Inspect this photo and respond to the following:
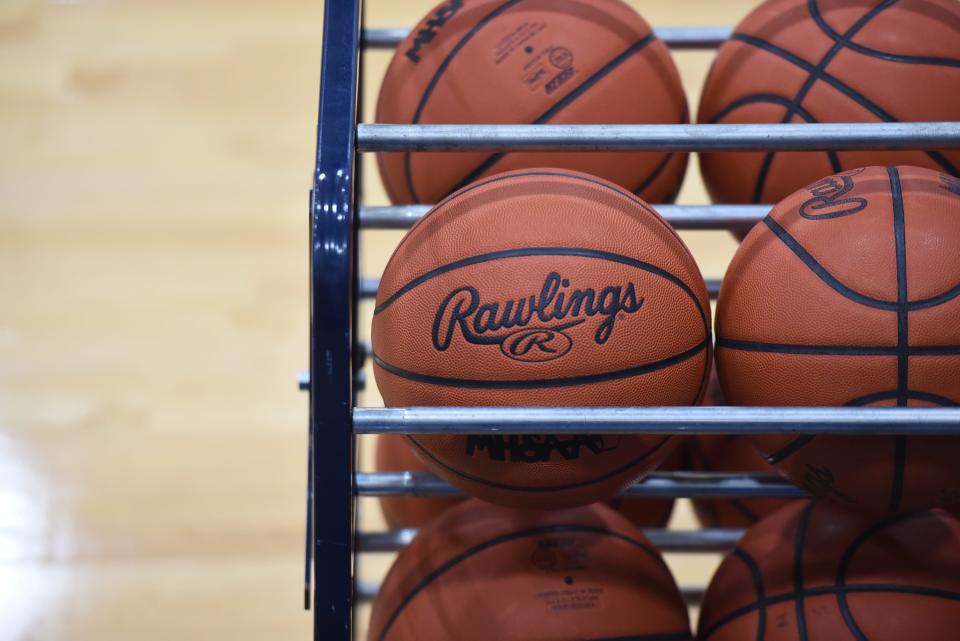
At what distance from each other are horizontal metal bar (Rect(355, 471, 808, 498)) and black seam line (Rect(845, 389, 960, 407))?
7.5 inches

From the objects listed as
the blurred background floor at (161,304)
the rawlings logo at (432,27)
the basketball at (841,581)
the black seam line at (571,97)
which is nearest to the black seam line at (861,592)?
the basketball at (841,581)

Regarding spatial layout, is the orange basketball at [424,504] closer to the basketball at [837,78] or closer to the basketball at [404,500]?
the basketball at [404,500]

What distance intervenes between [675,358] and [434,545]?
307 mm

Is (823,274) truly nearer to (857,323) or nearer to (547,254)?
(857,323)

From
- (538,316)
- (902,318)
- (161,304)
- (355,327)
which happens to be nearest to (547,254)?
(538,316)

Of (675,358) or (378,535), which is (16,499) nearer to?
(378,535)

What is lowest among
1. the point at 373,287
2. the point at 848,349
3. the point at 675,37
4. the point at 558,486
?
the point at 558,486

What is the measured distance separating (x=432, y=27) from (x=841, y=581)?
2.14ft

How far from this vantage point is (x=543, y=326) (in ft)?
2.51

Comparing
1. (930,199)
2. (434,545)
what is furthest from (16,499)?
(930,199)

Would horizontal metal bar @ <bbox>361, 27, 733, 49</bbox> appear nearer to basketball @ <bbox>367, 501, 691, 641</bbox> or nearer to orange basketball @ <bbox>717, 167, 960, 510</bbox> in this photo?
orange basketball @ <bbox>717, 167, 960, 510</bbox>

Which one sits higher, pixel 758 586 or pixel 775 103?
pixel 775 103

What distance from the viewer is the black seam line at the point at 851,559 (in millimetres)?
860

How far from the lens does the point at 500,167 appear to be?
38.8 inches
